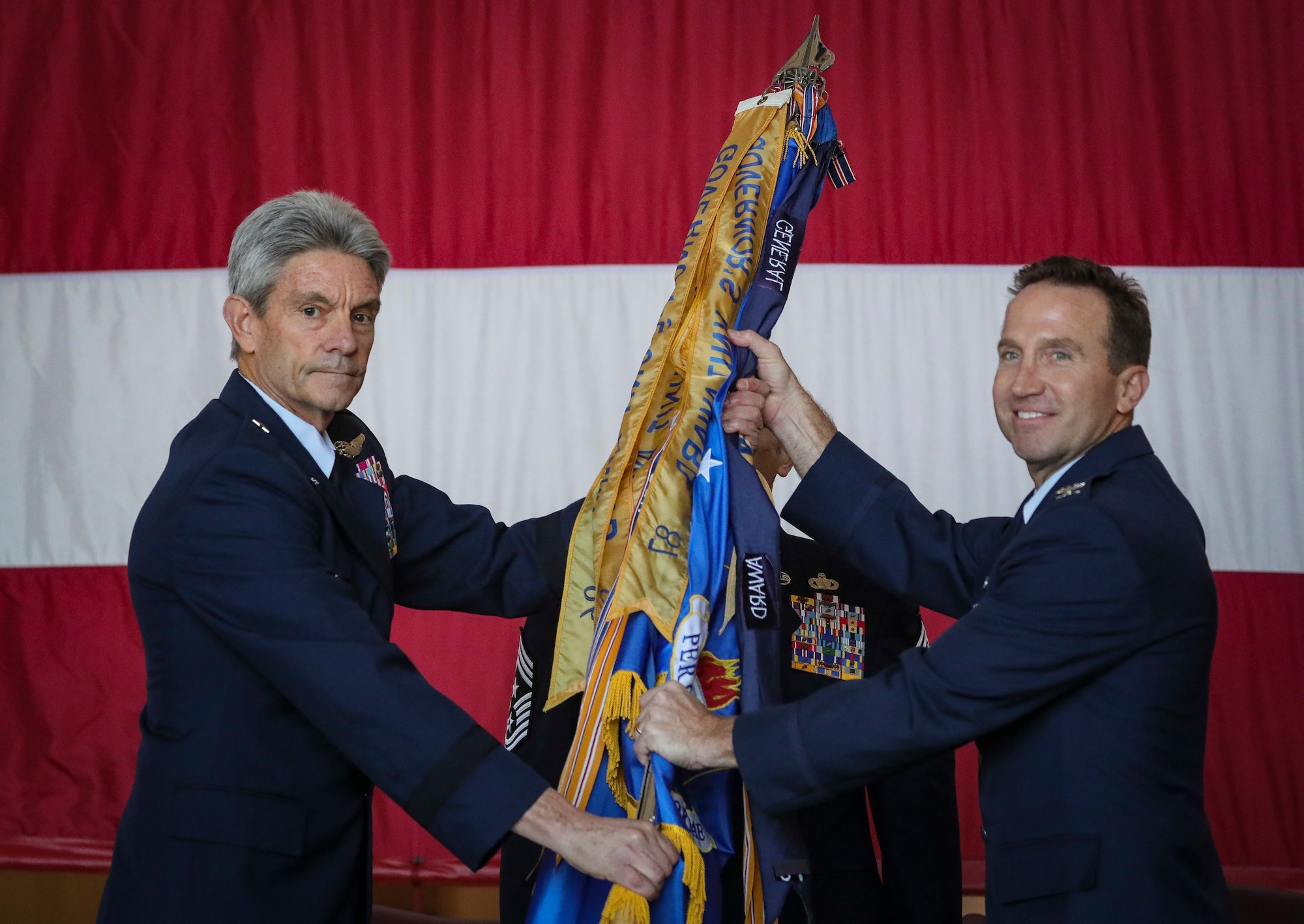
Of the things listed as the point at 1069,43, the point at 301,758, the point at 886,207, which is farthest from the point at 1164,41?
the point at 301,758

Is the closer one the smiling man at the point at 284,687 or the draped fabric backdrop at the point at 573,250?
the smiling man at the point at 284,687

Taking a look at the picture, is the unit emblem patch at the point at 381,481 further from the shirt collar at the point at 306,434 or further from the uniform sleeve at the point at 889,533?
the uniform sleeve at the point at 889,533

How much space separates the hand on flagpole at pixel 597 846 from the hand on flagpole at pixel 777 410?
638 mm

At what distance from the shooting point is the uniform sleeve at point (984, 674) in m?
A: 1.47

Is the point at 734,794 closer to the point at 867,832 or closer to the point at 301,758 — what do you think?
the point at 867,832

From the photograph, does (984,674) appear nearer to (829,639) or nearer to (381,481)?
(829,639)

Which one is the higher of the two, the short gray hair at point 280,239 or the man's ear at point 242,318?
the short gray hair at point 280,239

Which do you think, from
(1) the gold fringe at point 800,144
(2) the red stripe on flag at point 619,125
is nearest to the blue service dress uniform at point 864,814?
(1) the gold fringe at point 800,144

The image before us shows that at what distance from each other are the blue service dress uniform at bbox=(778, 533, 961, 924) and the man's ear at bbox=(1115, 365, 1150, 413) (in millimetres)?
474

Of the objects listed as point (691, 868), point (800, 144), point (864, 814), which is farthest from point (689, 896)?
point (800, 144)

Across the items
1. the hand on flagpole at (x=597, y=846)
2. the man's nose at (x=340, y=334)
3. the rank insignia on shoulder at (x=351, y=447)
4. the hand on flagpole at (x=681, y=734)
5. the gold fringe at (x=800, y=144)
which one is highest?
the gold fringe at (x=800, y=144)

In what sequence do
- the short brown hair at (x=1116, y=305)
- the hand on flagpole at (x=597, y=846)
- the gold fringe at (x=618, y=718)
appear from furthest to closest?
the short brown hair at (x=1116, y=305), the gold fringe at (x=618, y=718), the hand on flagpole at (x=597, y=846)

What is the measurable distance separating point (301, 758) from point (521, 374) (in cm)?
155

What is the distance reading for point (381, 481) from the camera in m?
1.85
